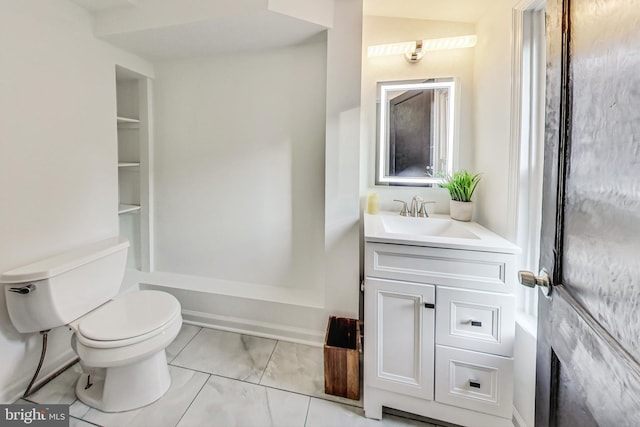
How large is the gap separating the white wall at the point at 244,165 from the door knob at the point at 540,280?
1.40m

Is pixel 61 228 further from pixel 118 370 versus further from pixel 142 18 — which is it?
pixel 142 18

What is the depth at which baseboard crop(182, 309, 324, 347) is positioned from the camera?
6.18ft

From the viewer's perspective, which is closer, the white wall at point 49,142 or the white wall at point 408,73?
the white wall at point 49,142

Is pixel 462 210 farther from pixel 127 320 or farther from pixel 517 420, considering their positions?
pixel 127 320

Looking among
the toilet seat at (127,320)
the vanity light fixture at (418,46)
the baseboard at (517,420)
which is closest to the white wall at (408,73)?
the vanity light fixture at (418,46)

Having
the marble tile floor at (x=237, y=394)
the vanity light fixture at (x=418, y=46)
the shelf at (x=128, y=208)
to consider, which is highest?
the vanity light fixture at (x=418, y=46)

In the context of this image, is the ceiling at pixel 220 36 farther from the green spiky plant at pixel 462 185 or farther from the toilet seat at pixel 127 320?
the toilet seat at pixel 127 320

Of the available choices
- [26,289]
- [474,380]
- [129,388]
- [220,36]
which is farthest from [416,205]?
[26,289]

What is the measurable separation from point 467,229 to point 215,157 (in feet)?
5.92

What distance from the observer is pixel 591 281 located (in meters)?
0.51

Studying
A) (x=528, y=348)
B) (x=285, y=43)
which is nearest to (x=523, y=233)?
(x=528, y=348)

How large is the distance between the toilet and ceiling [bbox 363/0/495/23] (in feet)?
7.10

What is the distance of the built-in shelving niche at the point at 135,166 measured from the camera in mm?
2215

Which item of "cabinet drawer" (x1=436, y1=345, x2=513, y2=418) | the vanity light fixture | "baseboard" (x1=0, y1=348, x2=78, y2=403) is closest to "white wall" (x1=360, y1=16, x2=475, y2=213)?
the vanity light fixture
